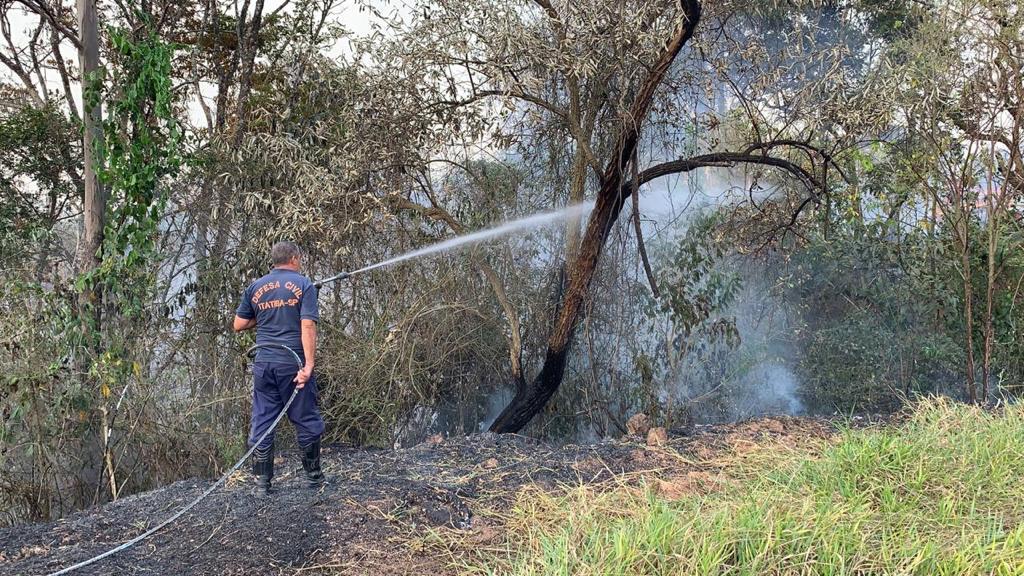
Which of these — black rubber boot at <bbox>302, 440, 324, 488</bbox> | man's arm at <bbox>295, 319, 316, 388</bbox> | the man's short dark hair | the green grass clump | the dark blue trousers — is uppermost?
the man's short dark hair

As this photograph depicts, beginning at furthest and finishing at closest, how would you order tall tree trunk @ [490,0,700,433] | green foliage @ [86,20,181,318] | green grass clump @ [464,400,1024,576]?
tall tree trunk @ [490,0,700,433] → green foliage @ [86,20,181,318] → green grass clump @ [464,400,1024,576]

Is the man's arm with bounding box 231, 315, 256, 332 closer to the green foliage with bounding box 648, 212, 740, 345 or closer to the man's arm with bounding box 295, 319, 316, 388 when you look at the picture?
the man's arm with bounding box 295, 319, 316, 388

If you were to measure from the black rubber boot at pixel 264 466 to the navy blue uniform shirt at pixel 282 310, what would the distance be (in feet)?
1.82

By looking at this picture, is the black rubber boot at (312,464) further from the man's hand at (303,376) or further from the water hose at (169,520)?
the man's hand at (303,376)

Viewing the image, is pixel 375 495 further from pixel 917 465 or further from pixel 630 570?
pixel 917 465

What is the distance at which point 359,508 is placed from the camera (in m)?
4.47

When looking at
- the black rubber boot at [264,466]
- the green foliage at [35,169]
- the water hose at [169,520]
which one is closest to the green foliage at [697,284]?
the water hose at [169,520]

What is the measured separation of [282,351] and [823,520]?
126 inches

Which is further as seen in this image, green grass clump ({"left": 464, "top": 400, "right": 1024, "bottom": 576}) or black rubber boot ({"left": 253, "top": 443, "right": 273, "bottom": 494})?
black rubber boot ({"left": 253, "top": 443, "right": 273, "bottom": 494})

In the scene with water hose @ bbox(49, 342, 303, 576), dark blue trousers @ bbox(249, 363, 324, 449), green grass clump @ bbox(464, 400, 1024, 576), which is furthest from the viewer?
dark blue trousers @ bbox(249, 363, 324, 449)

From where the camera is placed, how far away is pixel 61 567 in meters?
3.96

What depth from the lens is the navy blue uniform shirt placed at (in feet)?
16.3

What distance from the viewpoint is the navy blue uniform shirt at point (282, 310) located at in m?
4.96

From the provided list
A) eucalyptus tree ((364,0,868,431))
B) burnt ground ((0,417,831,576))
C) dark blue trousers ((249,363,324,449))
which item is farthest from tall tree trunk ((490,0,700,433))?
dark blue trousers ((249,363,324,449))
